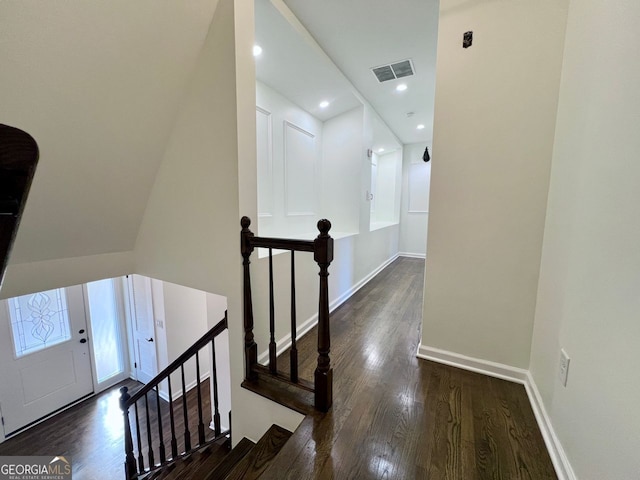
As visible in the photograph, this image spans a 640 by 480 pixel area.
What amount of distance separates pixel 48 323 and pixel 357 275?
4.34 meters

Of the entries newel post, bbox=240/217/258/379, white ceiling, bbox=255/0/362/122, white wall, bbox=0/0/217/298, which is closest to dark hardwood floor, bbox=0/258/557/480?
newel post, bbox=240/217/258/379

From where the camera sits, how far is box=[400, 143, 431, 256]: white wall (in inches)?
240

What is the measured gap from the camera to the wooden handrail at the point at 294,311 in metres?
1.34

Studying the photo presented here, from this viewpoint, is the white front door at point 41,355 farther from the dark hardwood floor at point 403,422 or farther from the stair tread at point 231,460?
the dark hardwood floor at point 403,422

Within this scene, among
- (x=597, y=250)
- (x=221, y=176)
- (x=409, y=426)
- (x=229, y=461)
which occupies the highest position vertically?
(x=221, y=176)

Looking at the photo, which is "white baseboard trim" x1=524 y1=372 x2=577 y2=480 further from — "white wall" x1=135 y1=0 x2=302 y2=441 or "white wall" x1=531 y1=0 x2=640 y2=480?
"white wall" x1=135 y1=0 x2=302 y2=441

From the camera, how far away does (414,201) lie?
20.4ft

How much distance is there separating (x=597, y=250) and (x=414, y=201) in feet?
18.0

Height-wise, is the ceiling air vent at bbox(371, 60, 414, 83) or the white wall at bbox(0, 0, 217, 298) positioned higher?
the ceiling air vent at bbox(371, 60, 414, 83)

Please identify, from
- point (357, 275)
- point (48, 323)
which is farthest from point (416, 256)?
point (48, 323)

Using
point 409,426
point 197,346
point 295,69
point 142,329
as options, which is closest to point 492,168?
point 409,426

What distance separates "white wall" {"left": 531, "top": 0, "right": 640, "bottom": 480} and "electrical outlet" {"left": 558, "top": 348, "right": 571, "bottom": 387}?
3 cm

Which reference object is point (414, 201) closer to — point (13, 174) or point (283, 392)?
point (283, 392)

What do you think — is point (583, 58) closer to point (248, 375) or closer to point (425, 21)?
point (425, 21)
